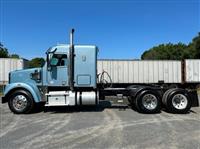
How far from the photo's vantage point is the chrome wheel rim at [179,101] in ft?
42.2

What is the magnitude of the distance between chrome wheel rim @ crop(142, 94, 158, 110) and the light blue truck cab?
217 centimetres

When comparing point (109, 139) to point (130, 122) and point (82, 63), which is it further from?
point (82, 63)

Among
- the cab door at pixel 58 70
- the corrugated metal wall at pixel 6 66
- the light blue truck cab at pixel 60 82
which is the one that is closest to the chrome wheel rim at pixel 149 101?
the light blue truck cab at pixel 60 82

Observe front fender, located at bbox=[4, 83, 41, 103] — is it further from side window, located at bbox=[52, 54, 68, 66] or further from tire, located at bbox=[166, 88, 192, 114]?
tire, located at bbox=[166, 88, 192, 114]

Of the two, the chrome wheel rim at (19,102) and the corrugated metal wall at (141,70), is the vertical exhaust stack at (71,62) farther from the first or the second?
the corrugated metal wall at (141,70)

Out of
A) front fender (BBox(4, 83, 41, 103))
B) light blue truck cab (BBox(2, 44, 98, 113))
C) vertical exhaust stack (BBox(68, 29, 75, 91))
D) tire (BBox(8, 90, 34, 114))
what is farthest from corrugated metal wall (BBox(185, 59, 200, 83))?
tire (BBox(8, 90, 34, 114))

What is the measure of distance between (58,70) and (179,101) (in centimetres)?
549

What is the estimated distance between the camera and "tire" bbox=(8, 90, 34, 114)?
41.3ft

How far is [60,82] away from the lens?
1297 centimetres

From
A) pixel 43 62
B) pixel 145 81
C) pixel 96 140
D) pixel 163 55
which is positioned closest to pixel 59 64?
pixel 43 62

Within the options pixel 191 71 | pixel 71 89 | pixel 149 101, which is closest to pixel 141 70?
pixel 191 71

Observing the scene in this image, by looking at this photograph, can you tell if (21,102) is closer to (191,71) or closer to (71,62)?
(71,62)

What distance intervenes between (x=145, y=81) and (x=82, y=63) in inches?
661

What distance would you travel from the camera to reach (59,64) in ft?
42.5
